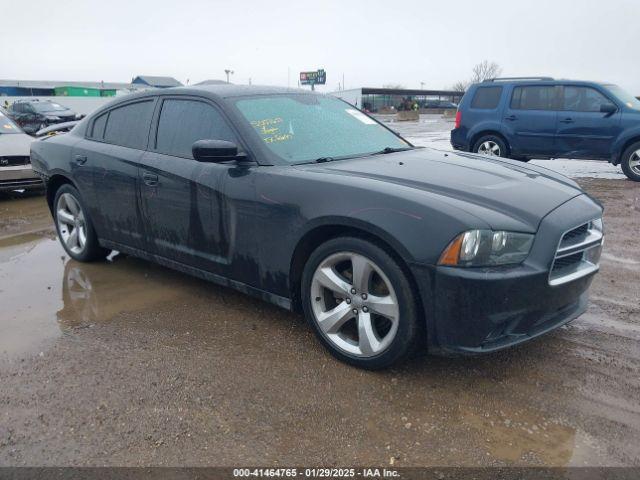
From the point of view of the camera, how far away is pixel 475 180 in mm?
3275

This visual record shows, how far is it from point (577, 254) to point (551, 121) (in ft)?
25.9

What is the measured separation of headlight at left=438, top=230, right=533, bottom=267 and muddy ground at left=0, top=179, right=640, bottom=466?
0.74 meters

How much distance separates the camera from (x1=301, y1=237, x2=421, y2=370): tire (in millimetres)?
2877

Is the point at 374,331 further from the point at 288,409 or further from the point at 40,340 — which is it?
the point at 40,340

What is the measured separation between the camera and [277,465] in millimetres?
2371

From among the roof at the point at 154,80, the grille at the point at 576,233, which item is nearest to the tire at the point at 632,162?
the grille at the point at 576,233

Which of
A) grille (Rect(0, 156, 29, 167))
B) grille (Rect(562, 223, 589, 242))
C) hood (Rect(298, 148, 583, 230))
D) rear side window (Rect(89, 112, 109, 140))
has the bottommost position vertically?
grille (Rect(0, 156, 29, 167))

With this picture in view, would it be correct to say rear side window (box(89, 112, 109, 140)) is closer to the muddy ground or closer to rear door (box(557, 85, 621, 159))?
the muddy ground

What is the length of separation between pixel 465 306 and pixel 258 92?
2.35 m

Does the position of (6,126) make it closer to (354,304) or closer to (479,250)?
(354,304)

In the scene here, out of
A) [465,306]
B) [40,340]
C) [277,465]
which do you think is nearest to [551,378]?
[465,306]

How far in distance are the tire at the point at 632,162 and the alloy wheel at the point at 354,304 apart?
842cm

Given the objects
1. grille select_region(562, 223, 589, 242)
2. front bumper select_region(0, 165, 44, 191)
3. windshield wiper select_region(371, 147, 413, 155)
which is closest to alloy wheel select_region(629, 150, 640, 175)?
windshield wiper select_region(371, 147, 413, 155)

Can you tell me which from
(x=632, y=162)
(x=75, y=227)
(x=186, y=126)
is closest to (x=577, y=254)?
(x=186, y=126)
